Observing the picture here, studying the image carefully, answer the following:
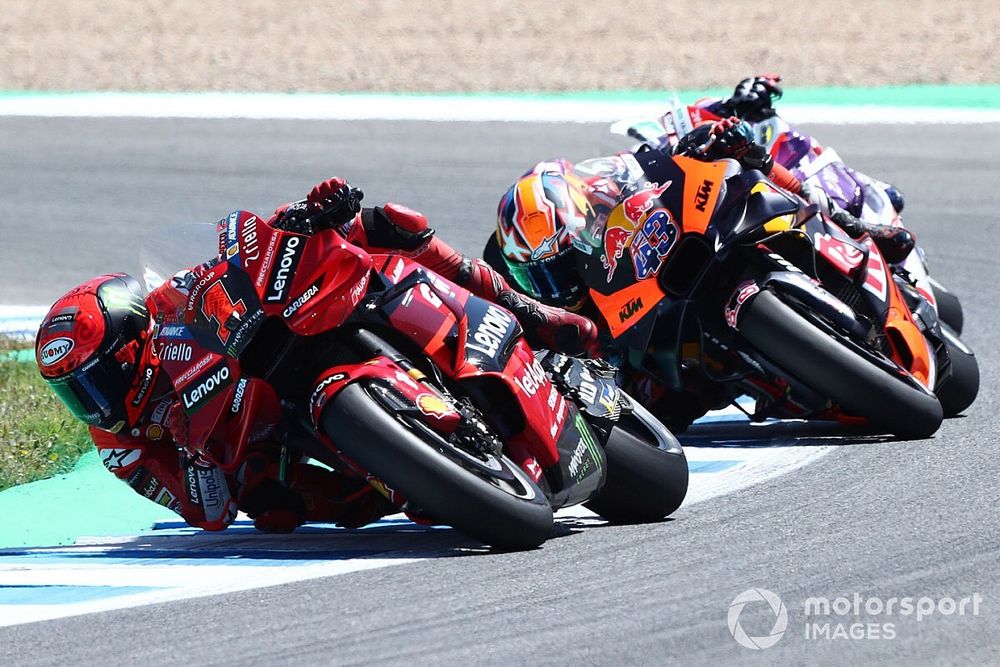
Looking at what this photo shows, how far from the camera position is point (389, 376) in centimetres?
545

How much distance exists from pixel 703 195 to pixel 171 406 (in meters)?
2.55

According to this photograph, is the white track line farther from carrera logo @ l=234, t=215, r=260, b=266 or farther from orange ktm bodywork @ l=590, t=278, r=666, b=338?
carrera logo @ l=234, t=215, r=260, b=266

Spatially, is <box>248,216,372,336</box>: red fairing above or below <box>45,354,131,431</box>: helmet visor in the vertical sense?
above

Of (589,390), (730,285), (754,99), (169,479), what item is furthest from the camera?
(754,99)

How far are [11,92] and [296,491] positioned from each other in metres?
13.5

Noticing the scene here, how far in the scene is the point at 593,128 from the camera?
15.8m

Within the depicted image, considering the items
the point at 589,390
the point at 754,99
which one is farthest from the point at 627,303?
the point at 754,99

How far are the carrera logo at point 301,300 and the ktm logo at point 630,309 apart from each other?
2.26 meters

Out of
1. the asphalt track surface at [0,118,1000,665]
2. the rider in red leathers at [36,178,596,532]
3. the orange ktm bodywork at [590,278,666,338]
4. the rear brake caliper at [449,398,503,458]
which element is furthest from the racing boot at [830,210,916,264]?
the rear brake caliper at [449,398,503,458]

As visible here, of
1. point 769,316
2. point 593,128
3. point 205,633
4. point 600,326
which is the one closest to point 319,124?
point 593,128

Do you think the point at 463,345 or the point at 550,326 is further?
the point at 550,326

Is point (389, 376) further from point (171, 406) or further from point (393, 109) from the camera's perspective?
point (393, 109)

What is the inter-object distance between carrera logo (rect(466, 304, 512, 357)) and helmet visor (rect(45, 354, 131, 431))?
132 centimetres

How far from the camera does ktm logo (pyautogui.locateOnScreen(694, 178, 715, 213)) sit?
742cm
